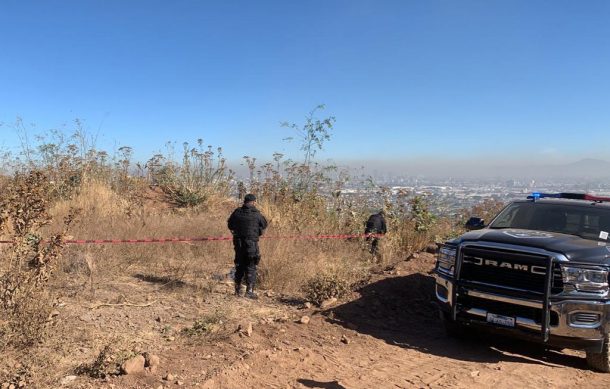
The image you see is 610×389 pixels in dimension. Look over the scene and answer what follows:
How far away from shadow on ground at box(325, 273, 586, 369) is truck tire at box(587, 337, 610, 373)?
0.67 feet

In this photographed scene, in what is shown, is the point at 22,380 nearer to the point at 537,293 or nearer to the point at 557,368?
the point at 537,293

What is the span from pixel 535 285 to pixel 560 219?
183 cm

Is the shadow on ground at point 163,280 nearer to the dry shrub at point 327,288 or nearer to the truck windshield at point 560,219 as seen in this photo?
the dry shrub at point 327,288

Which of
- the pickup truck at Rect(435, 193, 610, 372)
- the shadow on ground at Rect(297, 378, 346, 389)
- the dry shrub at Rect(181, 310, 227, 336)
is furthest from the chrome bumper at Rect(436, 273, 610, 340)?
the dry shrub at Rect(181, 310, 227, 336)

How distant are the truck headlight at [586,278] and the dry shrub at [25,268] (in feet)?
17.1

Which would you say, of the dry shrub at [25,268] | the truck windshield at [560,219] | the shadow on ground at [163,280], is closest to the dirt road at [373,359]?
the dry shrub at [25,268]

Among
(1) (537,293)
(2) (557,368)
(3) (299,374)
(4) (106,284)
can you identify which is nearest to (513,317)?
(1) (537,293)

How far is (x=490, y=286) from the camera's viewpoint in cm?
546

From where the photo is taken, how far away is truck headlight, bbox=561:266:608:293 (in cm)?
502

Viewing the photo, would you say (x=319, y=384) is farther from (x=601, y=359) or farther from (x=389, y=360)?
(x=601, y=359)

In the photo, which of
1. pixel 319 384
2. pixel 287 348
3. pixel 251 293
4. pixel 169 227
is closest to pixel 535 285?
pixel 319 384

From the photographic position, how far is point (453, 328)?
618cm

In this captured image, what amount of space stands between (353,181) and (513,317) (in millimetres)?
8338

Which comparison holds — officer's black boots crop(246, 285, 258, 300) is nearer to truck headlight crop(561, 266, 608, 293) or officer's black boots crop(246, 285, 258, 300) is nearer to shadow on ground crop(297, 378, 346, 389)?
shadow on ground crop(297, 378, 346, 389)
